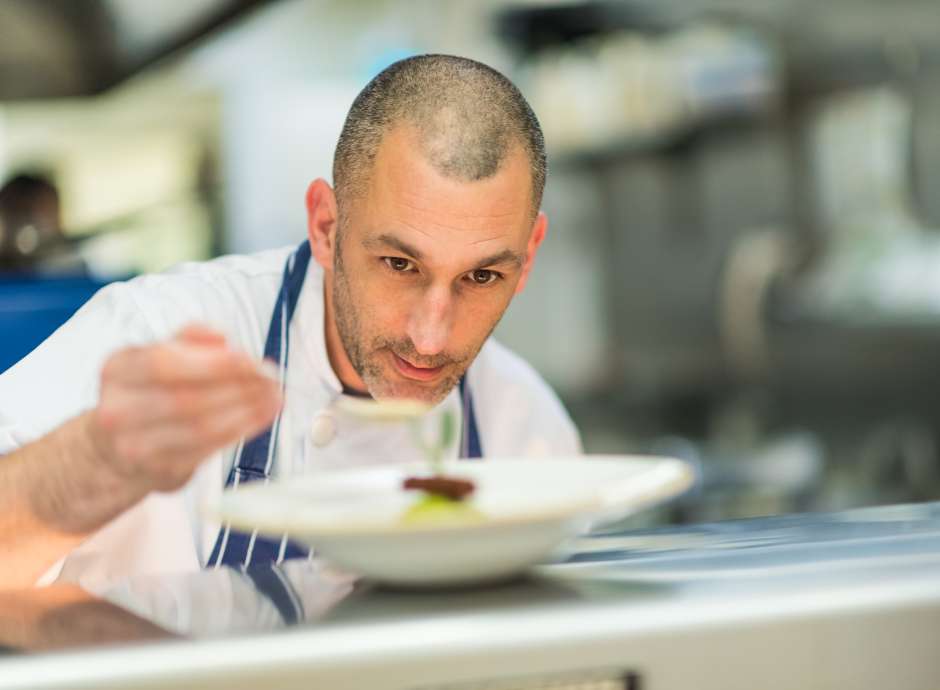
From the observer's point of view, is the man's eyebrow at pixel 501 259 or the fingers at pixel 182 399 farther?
the man's eyebrow at pixel 501 259

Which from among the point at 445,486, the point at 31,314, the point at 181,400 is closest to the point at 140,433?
the point at 181,400

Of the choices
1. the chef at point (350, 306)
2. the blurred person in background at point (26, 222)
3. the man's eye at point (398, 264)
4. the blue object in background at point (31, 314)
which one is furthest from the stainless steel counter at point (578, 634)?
the blurred person in background at point (26, 222)

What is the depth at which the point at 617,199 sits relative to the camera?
11.6 ft

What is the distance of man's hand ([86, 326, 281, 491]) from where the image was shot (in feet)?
1.93

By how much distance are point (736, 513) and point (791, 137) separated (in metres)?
1.12

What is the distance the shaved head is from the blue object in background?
41 centimetres

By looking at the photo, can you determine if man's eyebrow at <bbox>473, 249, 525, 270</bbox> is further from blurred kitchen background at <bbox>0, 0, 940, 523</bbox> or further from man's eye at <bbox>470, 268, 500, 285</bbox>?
blurred kitchen background at <bbox>0, 0, 940, 523</bbox>

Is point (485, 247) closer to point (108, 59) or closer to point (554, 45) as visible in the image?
point (108, 59)

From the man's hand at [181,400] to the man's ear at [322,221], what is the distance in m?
0.60

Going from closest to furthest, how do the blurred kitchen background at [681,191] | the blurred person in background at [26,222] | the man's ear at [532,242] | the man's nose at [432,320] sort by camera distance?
the man's nose at [432,320] < the man's ear at [532,242] < the blurred person in background at [26,222] < the blurred kitchen background at [681,191]

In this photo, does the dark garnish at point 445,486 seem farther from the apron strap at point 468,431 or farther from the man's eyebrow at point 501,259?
the apron strap at point 468,431

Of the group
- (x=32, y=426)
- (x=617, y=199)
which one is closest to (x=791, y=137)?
(x=617, y=199)

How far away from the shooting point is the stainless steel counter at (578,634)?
1.82 feet

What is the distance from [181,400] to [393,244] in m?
0.53
